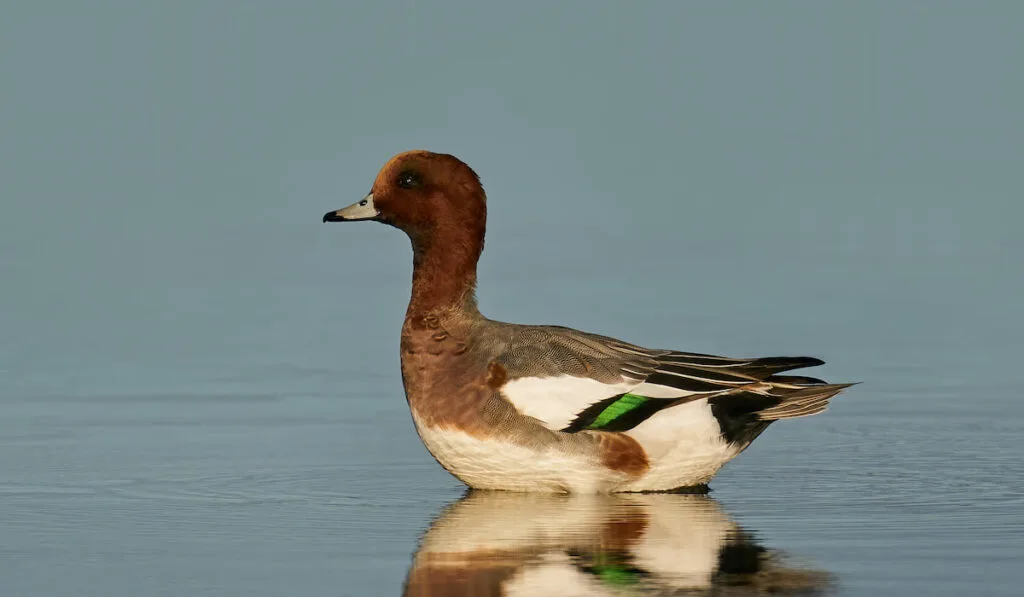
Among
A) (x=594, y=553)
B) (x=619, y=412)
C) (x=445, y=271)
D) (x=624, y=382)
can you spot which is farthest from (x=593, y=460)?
(x=594, y=553)

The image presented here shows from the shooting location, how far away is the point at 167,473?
1038cm

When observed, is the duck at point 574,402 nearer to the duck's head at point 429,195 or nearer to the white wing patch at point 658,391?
the white wing patch at point 658,391

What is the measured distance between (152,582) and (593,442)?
2973mm

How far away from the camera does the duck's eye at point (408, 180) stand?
10.8 metres

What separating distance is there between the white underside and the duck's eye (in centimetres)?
143

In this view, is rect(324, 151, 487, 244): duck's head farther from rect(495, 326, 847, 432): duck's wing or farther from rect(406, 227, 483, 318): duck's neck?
rect(495, 326, 847, 432): duck's wing

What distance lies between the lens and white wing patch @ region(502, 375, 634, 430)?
9914mm

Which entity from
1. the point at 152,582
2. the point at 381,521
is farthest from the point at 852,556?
the point at 152,582

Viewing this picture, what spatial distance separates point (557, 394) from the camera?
32.8 ft

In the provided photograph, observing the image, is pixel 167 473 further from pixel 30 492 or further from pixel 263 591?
pixel 263 591

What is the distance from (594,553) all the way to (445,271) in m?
2.95

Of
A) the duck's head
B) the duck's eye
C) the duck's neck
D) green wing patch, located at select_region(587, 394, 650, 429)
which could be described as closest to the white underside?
green wing patch, located at select_region(587, 394, 650, 429)

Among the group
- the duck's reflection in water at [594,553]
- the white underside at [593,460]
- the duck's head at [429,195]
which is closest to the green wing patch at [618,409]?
the white underside at [593,460]

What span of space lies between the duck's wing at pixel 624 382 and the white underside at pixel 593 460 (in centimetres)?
10
